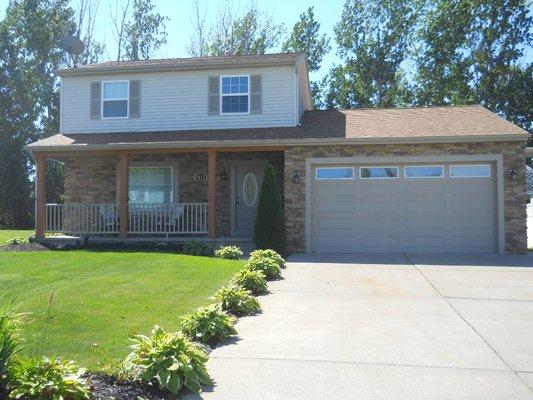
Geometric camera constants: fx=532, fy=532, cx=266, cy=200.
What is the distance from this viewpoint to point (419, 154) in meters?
13.9

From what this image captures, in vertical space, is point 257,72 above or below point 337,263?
above

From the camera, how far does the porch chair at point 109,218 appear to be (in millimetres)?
15398

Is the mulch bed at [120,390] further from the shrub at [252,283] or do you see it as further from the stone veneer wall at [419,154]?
the stone veneer wall at [419,154]

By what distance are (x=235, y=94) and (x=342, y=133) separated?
3.69 meters

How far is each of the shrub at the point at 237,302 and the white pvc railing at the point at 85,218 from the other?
879 cm

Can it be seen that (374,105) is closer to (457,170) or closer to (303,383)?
(457,170)

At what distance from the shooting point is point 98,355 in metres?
4.94

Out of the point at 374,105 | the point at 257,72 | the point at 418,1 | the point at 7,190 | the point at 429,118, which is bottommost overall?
the point at 7,190

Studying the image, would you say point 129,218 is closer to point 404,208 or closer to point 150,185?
point 150,185

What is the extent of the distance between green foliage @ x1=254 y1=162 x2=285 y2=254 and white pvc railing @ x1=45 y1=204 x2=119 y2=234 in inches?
181

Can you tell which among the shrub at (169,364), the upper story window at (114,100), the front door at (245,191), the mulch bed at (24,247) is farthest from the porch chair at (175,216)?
the shrub at (169,364)

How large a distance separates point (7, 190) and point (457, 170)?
24386 mm

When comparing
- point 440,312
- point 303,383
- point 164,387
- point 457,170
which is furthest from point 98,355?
point 457,170

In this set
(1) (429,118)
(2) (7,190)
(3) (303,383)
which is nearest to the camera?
(3) (303,383)
